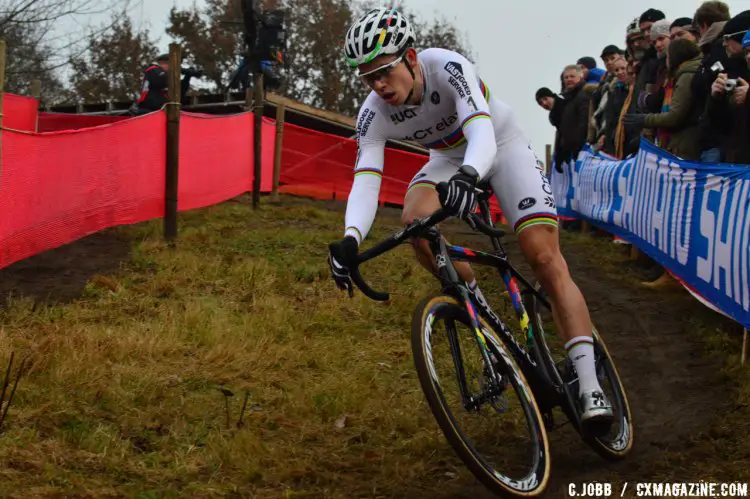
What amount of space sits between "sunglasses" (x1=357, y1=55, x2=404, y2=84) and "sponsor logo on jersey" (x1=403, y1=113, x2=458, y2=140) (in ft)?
1.68

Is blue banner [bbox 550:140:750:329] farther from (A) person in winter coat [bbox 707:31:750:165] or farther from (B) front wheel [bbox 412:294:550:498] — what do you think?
(B) front wheel [bbox 412:294:550:498]

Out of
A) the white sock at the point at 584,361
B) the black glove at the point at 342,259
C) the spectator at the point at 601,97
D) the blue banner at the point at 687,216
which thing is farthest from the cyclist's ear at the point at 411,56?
the spectator at the point at 601,97

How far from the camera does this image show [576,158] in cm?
1470

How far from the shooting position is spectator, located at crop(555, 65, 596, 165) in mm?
14211

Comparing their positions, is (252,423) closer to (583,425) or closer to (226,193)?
(583,425)

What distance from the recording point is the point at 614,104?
41.8 ft

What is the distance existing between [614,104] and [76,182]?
22.9 feet

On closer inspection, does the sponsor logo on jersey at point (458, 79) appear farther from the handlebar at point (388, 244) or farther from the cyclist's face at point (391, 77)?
the handlebar at point (388, 244)

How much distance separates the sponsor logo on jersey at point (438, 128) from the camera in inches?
202

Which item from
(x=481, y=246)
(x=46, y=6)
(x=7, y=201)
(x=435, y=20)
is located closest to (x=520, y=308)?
(x=7, y=201)

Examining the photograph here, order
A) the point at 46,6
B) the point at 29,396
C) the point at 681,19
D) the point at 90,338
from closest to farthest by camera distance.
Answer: the point at 29,396, the point at 90,338, the point at 681,19, the point at 46,6

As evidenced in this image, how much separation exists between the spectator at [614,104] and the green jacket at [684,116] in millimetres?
2455

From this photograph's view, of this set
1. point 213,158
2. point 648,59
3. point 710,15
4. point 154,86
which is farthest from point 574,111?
point 154,86

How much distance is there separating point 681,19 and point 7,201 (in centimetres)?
671
